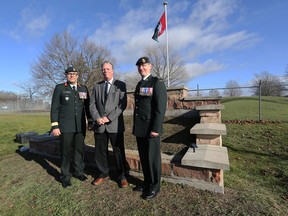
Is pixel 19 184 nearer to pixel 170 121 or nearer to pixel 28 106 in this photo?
pixel 170 121

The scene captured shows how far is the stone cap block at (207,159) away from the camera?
2.66 metres

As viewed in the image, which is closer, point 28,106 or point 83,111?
point 83,111

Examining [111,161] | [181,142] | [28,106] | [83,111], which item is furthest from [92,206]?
[28,106]

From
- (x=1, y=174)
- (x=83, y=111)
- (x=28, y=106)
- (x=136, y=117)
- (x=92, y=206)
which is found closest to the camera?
(x=92, y=206)

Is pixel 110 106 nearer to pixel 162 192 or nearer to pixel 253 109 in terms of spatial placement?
pixel 162 192

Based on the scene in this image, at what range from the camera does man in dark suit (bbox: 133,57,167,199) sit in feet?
9.00

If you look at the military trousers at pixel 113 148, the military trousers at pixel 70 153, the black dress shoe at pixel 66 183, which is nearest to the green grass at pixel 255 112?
the military trousers at pixel 113 148

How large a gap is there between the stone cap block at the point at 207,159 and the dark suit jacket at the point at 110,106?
41.9 inches

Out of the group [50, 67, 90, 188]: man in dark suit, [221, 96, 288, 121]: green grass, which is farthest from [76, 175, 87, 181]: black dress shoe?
[221, 96, 288, 121]: green grass

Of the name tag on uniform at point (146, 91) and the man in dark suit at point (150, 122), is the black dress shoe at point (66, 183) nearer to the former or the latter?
the man in dark suit at point (150, 122)

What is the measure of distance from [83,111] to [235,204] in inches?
100

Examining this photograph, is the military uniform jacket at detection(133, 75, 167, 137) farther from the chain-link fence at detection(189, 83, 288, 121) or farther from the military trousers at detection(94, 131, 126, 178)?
the chain-link fence at detection(189, 83, 288, 121)

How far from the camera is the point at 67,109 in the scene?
3.49m

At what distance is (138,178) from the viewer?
340cm
